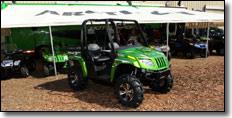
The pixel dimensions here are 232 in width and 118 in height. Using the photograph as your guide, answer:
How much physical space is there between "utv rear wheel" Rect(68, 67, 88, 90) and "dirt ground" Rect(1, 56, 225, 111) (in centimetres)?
18

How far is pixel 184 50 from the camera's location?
1034 cm

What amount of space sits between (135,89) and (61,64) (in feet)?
14.9

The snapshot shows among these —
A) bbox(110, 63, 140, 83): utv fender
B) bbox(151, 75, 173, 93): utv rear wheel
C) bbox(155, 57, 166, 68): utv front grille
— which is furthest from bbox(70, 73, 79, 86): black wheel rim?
bbox(155, 57, 166, 68): utv front grille

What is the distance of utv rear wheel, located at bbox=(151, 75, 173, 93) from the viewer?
444 centimetres

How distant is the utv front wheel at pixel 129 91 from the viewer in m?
3.64

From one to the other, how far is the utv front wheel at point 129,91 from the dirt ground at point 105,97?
0.18m

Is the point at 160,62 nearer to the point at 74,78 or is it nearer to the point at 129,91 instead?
the point at 129,91

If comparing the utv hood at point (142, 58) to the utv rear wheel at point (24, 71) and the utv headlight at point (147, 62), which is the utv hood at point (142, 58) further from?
the utv rear wheel at point (24, 71)

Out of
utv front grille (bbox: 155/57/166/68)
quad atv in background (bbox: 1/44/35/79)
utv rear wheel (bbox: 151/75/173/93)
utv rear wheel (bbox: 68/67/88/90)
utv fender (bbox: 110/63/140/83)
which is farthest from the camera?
quad atv in background (bbox: 1/44/35/79)

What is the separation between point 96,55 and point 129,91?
1.56 m

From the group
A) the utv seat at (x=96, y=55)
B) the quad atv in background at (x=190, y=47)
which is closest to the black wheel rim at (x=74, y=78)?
the utv seat at (x=96, y=55)

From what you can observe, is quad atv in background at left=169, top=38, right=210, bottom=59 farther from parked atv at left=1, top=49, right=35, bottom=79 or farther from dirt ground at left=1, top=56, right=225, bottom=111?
parked atv at left=1, top=49, right=35, bottom=79

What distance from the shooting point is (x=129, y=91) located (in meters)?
3.81

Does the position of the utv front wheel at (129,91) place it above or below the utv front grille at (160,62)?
below
